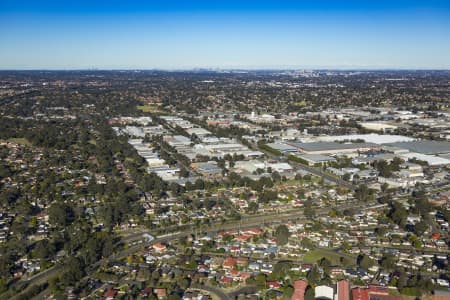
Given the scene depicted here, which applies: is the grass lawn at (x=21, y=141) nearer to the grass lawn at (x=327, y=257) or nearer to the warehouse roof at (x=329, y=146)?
the warehouse roof at (x=329, y=146)

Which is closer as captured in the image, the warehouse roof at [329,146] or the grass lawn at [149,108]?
the warehouse roof at [329,146]

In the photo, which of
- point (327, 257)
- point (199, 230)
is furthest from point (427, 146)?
point (199, 230)

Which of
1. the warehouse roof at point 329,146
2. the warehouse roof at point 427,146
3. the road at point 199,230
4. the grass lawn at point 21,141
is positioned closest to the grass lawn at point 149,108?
the grass lawn at point 21,141

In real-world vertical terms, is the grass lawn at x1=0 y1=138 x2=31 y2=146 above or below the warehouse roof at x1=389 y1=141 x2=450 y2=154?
below

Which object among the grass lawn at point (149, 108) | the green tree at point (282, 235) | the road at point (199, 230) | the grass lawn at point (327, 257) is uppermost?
the grass lawn at point (149, 108)

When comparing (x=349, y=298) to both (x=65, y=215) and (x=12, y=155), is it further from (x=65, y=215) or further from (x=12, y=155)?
(x=12, y=155)

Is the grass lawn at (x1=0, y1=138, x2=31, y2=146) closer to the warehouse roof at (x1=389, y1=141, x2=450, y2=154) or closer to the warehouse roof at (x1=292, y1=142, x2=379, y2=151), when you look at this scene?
the warehouse roof at (x1=292, y1=142, x2=379, y2=151)

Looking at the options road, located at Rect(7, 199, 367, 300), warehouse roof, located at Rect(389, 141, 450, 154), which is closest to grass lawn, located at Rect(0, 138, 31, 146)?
road, located at Rect(7, 199, 367, 300)

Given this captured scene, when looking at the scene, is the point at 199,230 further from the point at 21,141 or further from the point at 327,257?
the point at 21,141

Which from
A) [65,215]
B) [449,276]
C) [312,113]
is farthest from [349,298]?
[312,113]
